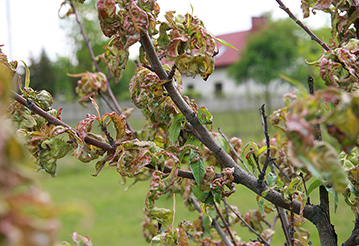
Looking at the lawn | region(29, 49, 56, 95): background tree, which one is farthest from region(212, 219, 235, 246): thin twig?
region(29, 49, 56, 95): background tree

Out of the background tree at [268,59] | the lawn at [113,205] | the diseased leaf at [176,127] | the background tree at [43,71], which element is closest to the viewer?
the diseased leaf at [176,127]

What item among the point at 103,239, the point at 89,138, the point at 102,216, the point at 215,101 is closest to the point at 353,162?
the point at 89,138

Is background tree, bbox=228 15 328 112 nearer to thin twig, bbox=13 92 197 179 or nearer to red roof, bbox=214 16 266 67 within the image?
red roof, bbox=214 16 266 67

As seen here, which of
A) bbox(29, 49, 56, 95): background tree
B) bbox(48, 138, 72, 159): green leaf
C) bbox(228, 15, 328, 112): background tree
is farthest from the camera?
bbox(228, 15, 328, 112): background tree

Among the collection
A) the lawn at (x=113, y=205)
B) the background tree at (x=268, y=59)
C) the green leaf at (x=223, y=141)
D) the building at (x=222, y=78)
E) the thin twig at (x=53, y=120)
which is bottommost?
the thin twig at (x=53, y=120)

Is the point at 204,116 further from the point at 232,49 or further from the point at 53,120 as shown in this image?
the point at 232,49

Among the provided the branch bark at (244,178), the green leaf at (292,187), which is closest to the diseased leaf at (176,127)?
the branch bark at (244,178)

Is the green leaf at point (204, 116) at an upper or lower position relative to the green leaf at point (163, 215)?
upper

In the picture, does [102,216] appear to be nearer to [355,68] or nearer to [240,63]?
[355,68]

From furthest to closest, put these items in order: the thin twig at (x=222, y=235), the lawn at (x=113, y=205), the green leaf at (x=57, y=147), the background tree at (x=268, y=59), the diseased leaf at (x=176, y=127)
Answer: the background tree at (x=268, y=59) < the lawn at (x=113, y=205) < the thin twig at (x=222, y=235) < the diseased leaf at (x=176, y=127) < the green leaf at (x=57, y=147)

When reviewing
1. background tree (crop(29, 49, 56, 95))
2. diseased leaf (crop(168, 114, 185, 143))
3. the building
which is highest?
the building

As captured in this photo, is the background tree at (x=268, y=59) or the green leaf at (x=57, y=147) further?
the background tree at (x=268, y=59)

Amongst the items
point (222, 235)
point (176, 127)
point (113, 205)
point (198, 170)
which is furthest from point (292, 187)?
point (113, 205)

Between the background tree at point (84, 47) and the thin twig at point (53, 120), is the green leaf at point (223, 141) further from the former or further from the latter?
the background tree at point (84, 47)
